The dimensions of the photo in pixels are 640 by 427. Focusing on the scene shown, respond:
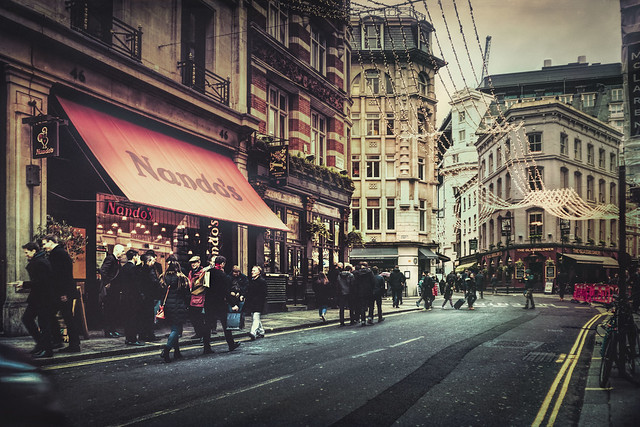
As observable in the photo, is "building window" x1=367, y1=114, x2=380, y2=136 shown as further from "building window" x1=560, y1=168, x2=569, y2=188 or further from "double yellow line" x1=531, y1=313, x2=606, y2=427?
"double yellow line" x1=531, y1=313, x2=606, y2=427

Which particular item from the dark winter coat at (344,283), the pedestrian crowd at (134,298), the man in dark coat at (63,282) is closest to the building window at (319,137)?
the dark winter coat at (344,283)

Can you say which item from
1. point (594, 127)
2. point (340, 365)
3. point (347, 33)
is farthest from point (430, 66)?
point (340, 365)

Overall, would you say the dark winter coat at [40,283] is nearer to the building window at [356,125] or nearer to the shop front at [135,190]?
the shop front at [135,190]

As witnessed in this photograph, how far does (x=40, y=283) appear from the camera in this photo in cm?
923

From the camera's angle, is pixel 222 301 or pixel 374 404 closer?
pixel 374 404

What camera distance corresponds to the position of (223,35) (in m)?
18.5

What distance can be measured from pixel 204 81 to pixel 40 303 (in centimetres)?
1039

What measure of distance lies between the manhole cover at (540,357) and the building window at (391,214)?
35101 mm

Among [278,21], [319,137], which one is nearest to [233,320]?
[278,21]

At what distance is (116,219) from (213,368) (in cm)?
670

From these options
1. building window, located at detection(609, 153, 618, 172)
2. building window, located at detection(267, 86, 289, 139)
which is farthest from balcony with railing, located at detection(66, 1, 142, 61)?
building window, located at detection(609, 153, 618, 172)

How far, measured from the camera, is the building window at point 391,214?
46.0 metres

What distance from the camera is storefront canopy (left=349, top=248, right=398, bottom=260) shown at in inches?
1766

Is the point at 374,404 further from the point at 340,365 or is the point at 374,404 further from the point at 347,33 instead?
the point at 347,33
